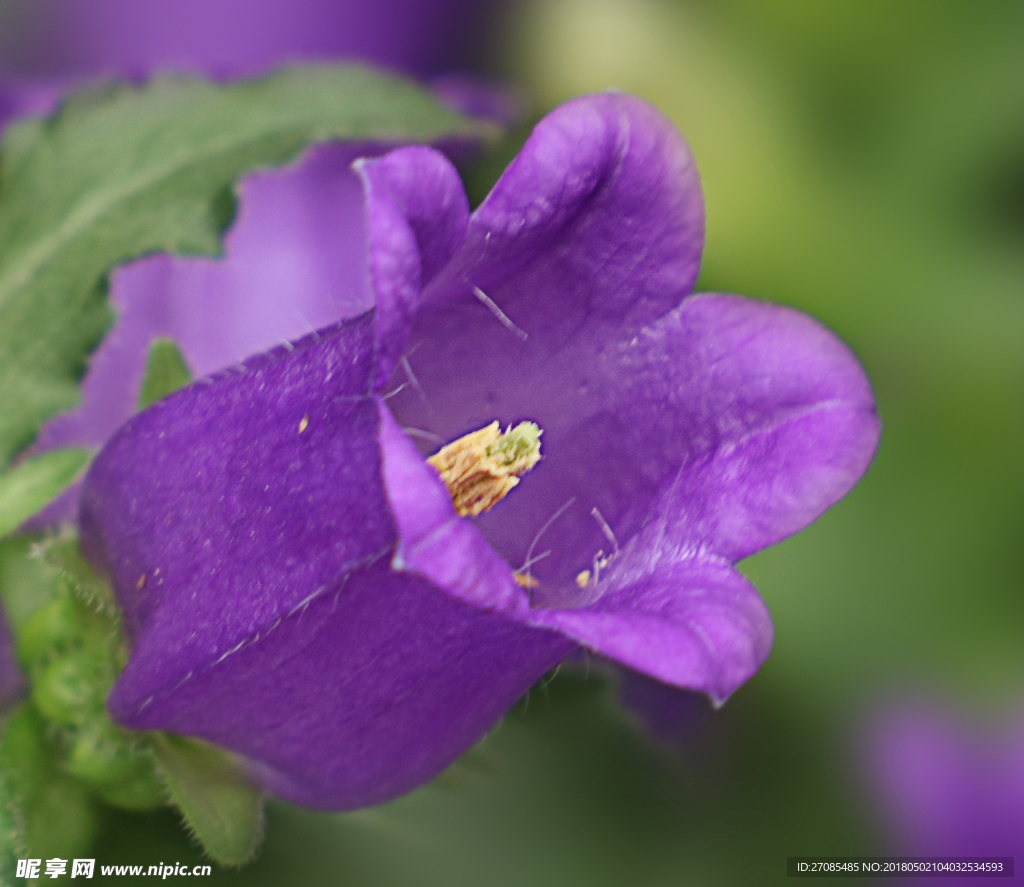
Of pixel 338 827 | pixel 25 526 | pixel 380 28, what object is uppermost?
pixel 380 28

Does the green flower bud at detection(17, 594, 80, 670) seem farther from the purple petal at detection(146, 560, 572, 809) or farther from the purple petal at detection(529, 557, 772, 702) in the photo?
the purple petal at detection(529, 557, 772, 702)

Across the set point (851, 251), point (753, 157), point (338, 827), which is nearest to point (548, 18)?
point (753, 157)

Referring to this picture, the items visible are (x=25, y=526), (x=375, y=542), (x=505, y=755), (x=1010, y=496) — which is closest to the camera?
(x=375, y=542)

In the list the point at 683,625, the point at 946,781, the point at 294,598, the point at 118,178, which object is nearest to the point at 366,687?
the point at 294,598

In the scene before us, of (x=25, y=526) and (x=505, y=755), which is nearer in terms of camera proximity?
(x=25, y=526)

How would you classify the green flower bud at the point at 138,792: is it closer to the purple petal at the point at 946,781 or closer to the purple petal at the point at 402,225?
the purple petal at the point at 402,225

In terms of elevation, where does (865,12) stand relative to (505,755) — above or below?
above

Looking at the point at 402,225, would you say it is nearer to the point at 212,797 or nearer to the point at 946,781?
the point at 212,797

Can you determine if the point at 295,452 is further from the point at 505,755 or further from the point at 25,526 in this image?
the point at 505,755

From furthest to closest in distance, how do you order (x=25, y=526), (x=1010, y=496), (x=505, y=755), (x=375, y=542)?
(x=1010, y=496)
(x=505, y=755)
(x=25, y=526)
(x=375, y=542)

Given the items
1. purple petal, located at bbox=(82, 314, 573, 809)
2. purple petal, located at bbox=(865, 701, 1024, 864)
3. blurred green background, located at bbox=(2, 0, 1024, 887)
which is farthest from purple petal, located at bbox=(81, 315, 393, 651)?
purple petal, located at bbox=(865, 701, 1024, 864)
